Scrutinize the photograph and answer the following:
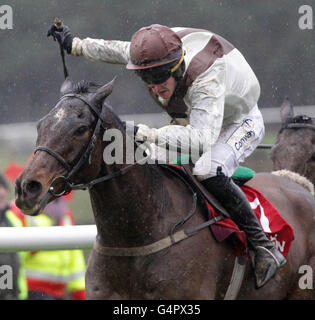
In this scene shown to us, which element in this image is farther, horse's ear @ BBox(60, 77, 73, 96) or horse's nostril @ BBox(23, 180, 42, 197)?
horse's ear @ BBox(60, 77, 73, 96)

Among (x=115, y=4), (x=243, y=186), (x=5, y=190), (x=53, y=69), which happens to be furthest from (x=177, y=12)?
(x=243, y=186)

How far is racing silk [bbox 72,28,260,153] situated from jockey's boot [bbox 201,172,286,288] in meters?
0.34

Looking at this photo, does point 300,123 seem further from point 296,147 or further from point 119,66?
point 119,66

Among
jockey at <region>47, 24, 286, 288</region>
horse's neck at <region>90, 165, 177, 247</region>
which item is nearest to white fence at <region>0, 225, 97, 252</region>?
horse's neck at <region>90, 165, 177, 247</region>

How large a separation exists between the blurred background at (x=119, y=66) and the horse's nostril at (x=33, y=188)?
8264 millimetres

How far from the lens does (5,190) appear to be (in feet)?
20.4

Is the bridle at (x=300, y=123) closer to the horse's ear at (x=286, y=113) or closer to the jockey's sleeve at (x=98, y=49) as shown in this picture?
the horse's ear at (x=286, y=113)

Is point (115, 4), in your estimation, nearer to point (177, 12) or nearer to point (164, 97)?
point (177, 12)

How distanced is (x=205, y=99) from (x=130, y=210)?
71cm

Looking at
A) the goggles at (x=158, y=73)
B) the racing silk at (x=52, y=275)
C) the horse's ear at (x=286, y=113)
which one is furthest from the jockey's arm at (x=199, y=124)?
the horse's ear at (x=286, y=113)

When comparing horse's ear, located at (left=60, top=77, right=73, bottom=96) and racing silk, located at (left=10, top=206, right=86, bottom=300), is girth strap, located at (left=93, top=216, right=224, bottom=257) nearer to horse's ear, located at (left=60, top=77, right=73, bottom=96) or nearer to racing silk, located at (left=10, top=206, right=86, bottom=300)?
horse's ear, located at (left=60, top=77, right=73, bottom=96)

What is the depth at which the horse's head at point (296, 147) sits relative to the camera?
6188mm

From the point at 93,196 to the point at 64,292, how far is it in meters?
2.32

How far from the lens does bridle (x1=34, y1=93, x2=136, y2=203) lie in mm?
3611
